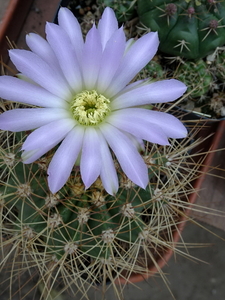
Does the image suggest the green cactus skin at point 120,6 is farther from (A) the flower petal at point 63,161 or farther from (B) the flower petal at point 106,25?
(A) the flower petal at point 63,161

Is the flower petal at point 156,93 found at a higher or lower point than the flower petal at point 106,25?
lower

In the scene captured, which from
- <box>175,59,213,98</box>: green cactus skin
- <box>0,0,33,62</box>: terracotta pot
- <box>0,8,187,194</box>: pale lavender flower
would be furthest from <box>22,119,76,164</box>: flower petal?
<box>0,0,33,62</box>: terracotta pot

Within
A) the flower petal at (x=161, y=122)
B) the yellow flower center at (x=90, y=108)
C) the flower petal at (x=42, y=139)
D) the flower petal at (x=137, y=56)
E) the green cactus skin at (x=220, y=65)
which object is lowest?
the green cactus skin at (x=220, y=65)

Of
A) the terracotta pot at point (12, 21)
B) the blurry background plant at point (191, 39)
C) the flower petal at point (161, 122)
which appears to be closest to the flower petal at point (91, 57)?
the flower petal at point (161, 122)

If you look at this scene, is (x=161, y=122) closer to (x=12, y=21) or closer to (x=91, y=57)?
(x=91, y=57)

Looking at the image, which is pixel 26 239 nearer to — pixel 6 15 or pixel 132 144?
pixel 132 144

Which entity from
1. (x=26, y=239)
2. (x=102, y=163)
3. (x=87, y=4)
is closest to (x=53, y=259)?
(x=26, y=239)
